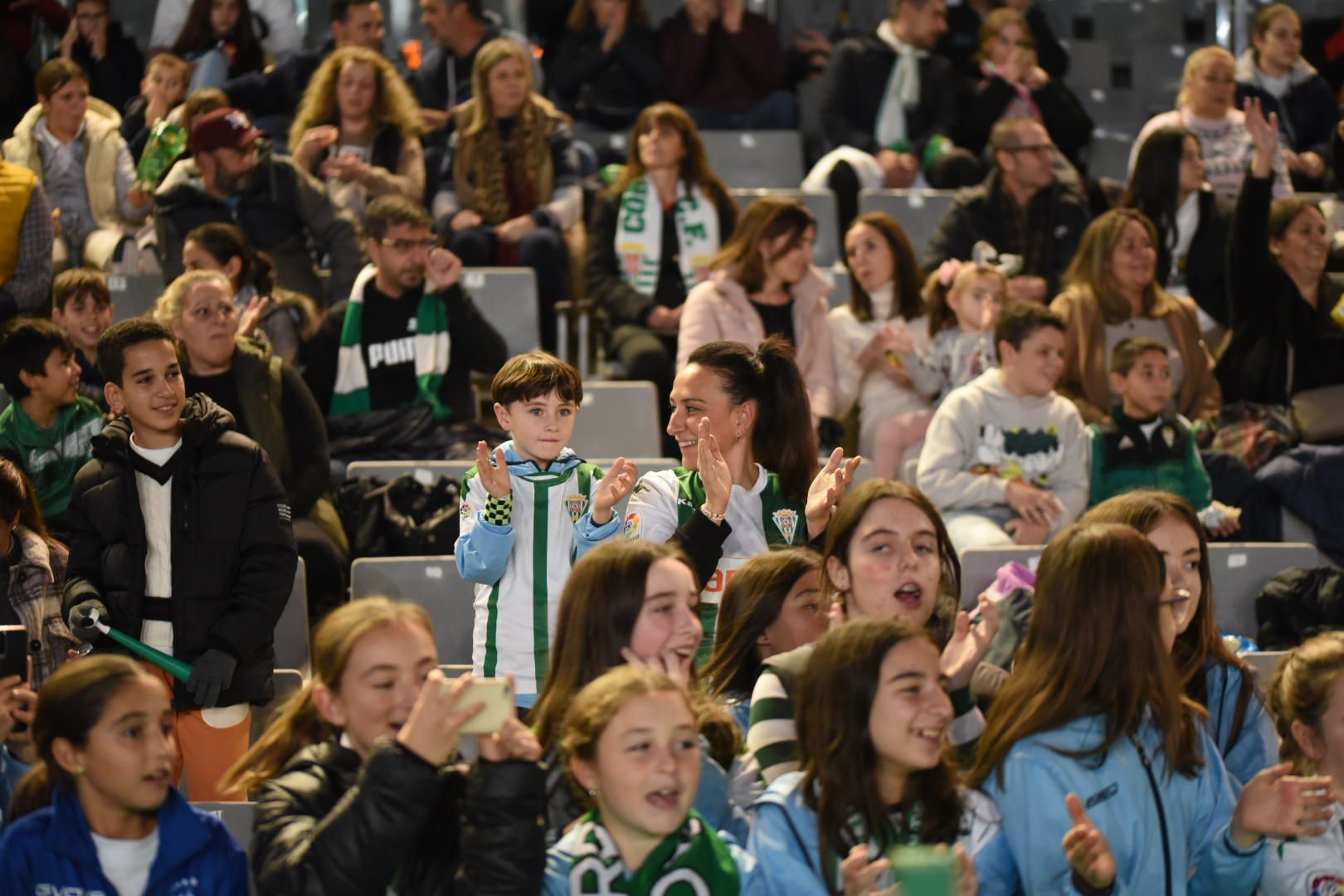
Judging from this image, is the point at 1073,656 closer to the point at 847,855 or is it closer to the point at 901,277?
the point at 847,855

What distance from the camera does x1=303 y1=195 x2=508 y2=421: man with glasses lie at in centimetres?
560

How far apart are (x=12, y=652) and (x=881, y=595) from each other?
60.3 inches

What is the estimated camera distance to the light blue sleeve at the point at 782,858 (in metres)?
2.84

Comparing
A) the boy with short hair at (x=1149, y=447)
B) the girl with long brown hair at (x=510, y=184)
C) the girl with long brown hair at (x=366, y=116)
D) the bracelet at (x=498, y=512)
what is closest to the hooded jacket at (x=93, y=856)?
the bracelet at (x=498, y=512)

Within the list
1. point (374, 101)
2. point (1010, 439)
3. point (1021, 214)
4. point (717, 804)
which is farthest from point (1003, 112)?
point (717, 804)

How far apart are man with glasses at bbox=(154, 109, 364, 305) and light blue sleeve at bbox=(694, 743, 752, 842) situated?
3.54 metres

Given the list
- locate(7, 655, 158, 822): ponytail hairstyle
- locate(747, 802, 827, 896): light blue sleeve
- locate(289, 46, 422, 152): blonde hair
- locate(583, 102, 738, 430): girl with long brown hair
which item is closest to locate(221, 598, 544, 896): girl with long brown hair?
locate(7, 655, 158, 822): ponytail hairstyle

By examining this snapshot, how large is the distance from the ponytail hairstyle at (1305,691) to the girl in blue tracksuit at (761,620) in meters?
0.85

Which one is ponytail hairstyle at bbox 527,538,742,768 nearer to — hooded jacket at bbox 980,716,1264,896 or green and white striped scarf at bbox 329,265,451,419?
hooded jacket at bbox 980,716,1264,896

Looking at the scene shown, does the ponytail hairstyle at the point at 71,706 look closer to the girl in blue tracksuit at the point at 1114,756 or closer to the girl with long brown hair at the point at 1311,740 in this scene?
the girl in blue tracksuit at the point at 1114,756

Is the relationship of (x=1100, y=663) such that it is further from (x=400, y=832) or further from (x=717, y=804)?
(x=400, y=832)

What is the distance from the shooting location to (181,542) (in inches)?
161

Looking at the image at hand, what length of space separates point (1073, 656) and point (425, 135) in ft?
15.1

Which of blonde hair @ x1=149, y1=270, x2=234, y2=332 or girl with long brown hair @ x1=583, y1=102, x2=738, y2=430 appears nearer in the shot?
blonde hair @ x1=149, y1=270, x2=234, y2=332
